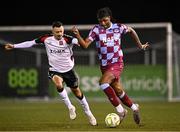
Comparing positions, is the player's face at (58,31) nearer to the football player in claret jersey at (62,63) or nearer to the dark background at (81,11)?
the football player in claret jersey at (62,63)

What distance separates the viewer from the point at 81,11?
32.3 meters

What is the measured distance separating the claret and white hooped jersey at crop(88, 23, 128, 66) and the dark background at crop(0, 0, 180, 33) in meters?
18.4

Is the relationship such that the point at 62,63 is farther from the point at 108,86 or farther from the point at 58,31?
the point at 108,86

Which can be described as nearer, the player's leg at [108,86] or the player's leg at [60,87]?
the player's leg at [108,86]

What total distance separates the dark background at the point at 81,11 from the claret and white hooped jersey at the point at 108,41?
18.4 m

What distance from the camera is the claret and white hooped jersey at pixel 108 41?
12555 millimetres

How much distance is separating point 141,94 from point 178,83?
1.54m

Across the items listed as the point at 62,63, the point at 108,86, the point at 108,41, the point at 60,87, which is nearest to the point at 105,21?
the point at 108,41

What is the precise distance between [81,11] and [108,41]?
19.9 metres

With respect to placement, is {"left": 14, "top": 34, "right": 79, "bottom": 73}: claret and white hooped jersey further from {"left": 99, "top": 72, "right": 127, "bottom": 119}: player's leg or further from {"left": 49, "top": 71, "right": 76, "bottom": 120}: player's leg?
{"left": 99, "top": 72, "right": 127, "bottom": 119}: player's leg

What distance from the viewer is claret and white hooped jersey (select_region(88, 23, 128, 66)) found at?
12.6 metres

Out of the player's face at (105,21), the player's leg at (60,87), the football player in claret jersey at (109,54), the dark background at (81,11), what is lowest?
the dark background at (81,11)

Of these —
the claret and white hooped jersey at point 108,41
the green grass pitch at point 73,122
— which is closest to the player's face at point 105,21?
the claret and white hooped jersey at point 108,41

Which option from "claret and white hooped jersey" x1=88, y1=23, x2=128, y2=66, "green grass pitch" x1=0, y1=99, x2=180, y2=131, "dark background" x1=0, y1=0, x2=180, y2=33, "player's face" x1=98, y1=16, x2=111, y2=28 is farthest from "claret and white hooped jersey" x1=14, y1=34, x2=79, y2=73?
"dark background" x1=0, y1=0, x2=180, y2=33
